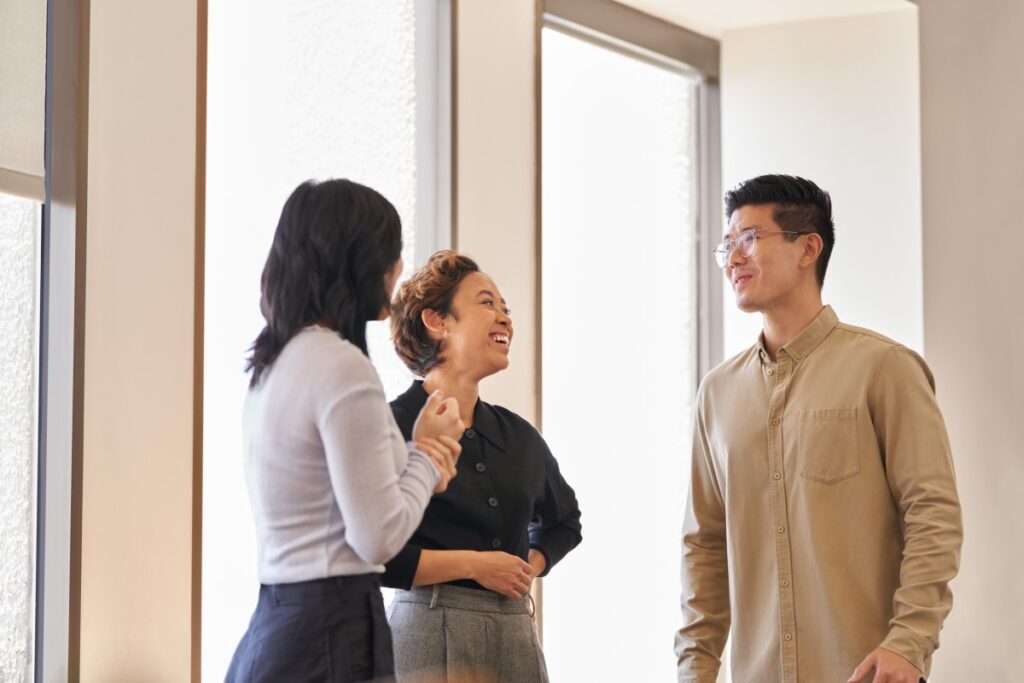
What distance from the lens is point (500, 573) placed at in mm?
2281

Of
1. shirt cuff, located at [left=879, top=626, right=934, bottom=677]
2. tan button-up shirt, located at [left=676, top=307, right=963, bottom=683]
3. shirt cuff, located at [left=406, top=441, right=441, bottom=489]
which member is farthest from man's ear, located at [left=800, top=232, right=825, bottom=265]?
shirt cuff, located at [left=406, top=441, right=441, bottom=489]

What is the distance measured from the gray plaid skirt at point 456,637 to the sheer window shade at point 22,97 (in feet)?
3.29

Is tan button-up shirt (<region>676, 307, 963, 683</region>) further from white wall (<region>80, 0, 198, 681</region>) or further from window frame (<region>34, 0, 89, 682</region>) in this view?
window frame (<region>34, 0, 89, 682</region>)

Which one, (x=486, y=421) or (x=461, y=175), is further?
(x=461, y=175)

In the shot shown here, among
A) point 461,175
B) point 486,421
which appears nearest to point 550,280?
point 461,175

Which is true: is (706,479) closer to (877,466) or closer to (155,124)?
(877,466)

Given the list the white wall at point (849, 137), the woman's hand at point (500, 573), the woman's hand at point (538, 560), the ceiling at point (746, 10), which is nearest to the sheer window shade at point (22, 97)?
the woman's hand at point (500, 573)

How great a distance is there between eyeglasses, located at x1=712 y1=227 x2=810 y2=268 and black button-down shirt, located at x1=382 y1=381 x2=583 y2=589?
574mm

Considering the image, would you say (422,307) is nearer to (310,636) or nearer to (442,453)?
(442,453)

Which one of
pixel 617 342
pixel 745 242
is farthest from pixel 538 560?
pixel 617 342

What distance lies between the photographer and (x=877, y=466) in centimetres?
248

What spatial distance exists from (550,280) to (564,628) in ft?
3.30

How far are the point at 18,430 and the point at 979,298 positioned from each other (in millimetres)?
2670

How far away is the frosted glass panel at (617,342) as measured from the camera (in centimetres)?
377
